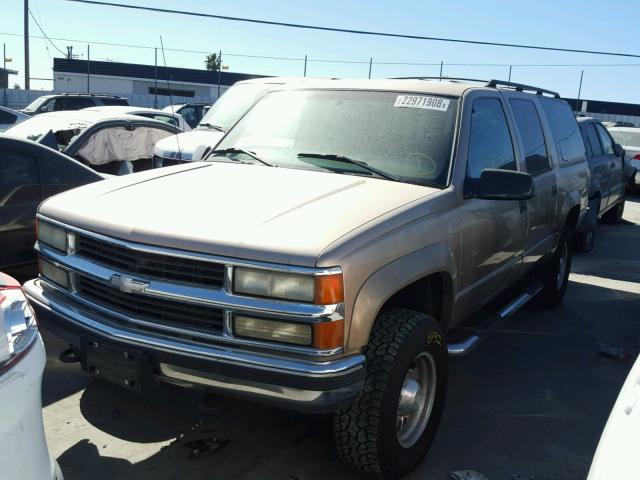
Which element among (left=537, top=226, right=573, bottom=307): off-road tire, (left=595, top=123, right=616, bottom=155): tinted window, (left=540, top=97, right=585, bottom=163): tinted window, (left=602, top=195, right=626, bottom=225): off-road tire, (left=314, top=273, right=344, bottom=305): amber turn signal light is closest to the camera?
(left=314, top=273, right=344, bottom=305): amber turn signal light

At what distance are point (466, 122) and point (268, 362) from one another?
206cm

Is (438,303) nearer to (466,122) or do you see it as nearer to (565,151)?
(466,122)

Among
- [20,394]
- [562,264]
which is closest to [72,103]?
[562,264]

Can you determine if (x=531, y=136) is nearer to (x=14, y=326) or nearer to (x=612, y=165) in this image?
(x=14, y=326)

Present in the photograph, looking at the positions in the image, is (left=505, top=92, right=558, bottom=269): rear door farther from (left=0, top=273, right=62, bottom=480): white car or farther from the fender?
(left=0, top=273, right=62, bottom=480): white car

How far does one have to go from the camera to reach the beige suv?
2623mm

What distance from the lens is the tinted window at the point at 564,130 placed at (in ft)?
18.5

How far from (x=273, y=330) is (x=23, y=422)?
1057mm

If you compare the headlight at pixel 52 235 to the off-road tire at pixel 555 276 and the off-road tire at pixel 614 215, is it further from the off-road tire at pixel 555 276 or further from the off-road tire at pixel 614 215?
the off-road tire at pixel 614 215

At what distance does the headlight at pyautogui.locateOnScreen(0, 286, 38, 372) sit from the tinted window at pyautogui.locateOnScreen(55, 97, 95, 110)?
58.8 ft

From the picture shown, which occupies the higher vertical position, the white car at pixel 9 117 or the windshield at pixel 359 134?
the windshield at pixel 359 134

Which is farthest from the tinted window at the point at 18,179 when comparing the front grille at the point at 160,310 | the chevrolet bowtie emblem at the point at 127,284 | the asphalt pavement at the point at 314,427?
the chevrolet bowtie emblem at the point at 127,284

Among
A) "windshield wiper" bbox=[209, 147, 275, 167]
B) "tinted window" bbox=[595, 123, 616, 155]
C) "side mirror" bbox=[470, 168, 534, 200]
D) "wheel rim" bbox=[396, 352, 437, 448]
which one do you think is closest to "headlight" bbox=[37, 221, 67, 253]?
"windshield wiper" bbox=[209, 147, 275, 167]

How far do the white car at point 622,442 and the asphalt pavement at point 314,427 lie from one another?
4.63 feet
